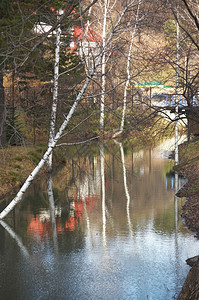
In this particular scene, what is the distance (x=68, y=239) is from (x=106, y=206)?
3849 mm

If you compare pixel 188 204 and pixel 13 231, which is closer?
pixel 13 231

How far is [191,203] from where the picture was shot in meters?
15.4

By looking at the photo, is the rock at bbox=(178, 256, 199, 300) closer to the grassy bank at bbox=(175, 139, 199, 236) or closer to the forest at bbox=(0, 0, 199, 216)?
the forest at bbox=(0, 0, 199, 216)

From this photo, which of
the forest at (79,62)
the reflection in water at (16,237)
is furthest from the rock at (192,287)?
the reflection in water at (16,237)

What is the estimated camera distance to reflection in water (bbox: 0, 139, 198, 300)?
9047 mm

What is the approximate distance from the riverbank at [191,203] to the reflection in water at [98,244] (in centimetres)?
36

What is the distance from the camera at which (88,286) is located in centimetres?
907

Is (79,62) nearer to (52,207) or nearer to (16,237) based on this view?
(52,207)

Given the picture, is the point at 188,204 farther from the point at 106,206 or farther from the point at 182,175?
the point at 182,175

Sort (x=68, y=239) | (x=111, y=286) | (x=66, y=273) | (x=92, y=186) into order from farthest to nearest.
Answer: (x=92, y=186) < (x=68, y=239) < (x=66, y=273) < (x=111, y=286)

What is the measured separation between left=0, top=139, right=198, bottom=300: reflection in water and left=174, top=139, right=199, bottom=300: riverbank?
14.1 inches

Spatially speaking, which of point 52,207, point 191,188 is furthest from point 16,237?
point 191,188

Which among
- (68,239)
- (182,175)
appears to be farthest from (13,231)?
(182,175)

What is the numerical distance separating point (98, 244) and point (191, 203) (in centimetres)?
469
